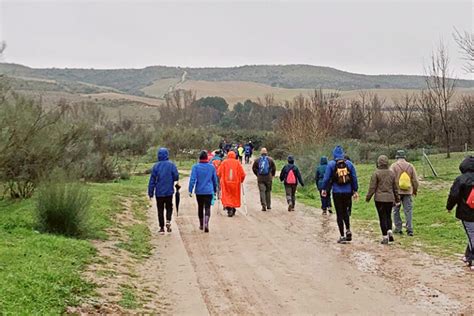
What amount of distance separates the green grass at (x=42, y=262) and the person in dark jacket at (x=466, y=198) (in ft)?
18.7

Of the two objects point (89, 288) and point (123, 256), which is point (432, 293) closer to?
point (89, 288)

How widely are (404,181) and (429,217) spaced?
425 cm

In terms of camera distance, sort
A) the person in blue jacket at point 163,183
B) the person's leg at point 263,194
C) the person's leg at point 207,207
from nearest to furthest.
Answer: the person in blue jacket at point 163,183 < the person's leg at point 207,207 < the person's leg at point 263,194

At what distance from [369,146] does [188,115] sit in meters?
28.7

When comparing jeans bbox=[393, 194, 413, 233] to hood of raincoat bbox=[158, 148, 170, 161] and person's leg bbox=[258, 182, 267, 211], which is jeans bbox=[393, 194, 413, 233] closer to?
hood of raincoat bbox=[158, 148, 170, 161]

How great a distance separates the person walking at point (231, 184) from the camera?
56.1ft

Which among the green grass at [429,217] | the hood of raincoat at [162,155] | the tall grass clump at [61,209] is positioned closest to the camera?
the tall grass clump at [61,209]

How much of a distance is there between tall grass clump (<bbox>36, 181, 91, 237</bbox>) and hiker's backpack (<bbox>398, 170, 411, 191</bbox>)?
665cm

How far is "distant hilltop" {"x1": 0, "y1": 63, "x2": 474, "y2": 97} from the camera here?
145 metres

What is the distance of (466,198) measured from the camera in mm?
10383

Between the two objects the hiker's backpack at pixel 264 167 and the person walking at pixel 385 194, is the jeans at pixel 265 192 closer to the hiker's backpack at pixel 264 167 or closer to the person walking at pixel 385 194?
the hiker's backpack at pixel 264 167

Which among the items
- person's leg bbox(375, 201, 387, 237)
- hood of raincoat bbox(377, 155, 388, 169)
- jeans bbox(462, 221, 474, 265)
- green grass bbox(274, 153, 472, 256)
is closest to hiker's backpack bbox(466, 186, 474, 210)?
jeans bbox(462, 221, 474, 265)

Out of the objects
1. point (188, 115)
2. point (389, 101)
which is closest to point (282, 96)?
point (389, 101)

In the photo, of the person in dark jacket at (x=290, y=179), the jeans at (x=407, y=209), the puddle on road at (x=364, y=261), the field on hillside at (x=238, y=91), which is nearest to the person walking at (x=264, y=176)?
the person in dark jacket at (x=290, y=179)
